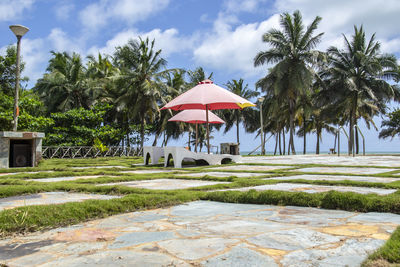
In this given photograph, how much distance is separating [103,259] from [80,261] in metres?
0.11

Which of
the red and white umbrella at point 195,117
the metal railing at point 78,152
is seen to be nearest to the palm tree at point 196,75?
the metal railing at point 78,152

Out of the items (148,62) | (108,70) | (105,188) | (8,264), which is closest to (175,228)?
(8,264)

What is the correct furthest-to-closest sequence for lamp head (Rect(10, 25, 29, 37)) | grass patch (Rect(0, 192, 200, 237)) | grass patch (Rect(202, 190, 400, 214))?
lamp head (Rect(10, 25, 29, 37))
grass patch (Rect(202, 190, 400, 214))
grass patch (Rect(0, 192, 200, 237))

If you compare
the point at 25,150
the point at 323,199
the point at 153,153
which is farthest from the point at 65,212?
the point at 25,150

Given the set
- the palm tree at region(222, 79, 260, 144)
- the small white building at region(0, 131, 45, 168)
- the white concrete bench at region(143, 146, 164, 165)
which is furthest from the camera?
the palm tree at region(222, 79, 260, 144)

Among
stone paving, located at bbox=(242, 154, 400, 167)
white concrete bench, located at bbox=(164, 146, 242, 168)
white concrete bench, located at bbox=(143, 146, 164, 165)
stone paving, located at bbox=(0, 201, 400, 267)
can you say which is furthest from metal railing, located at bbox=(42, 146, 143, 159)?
stone paving, located at bbox=(0, 201, 400, 267)

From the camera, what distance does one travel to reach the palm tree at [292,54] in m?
24.7

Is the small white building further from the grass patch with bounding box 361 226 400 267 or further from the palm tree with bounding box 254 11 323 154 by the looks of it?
the palm tree with bounding box 254 11 323 154

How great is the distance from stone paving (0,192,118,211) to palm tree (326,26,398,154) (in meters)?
24.9

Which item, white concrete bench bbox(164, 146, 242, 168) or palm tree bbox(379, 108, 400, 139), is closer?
white concrete bench bbox(164, 146, 242, 168)

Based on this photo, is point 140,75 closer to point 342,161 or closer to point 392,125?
point 342,161

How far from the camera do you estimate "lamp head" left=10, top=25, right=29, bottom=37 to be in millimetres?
10422

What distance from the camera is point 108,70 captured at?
3083cm

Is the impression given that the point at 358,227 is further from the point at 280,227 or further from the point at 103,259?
the point at 103,259
